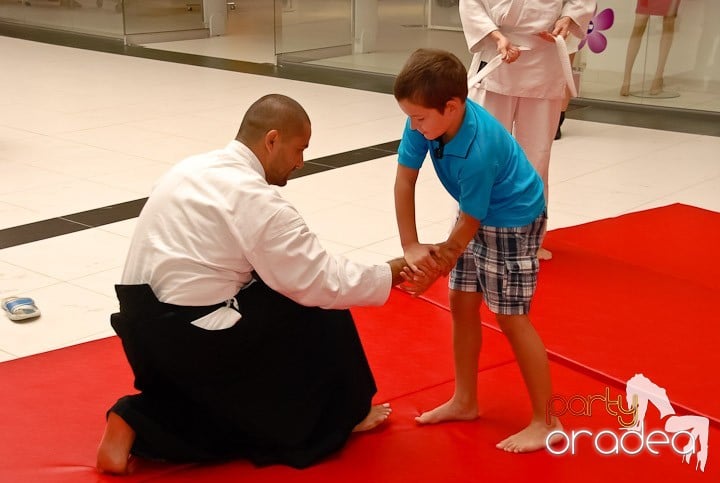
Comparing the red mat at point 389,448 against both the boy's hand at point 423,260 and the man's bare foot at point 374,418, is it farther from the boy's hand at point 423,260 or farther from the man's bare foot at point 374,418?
the boy's hand at point 423,260

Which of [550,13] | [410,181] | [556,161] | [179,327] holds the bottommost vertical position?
[556,161]

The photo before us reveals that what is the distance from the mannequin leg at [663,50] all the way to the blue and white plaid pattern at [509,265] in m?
5.34

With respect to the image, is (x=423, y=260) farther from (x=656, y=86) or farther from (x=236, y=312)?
(x=656, y=86)

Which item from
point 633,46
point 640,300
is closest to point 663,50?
point 633,46

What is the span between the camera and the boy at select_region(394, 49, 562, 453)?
2.46m

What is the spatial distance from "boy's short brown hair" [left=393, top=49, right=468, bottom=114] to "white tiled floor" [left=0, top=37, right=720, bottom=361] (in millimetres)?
1468

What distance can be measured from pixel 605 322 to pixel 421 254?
1.11 metres

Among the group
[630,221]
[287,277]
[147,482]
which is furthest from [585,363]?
[630,221]

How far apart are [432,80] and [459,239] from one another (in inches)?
15.2

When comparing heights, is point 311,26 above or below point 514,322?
below

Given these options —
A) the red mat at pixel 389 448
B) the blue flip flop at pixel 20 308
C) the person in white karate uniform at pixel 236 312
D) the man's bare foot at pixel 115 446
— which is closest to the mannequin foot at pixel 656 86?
the red mat at pixel 389 448

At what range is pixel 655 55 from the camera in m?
7.59

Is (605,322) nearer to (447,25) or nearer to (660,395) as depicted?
(660,395)

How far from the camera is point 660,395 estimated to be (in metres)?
2.89
